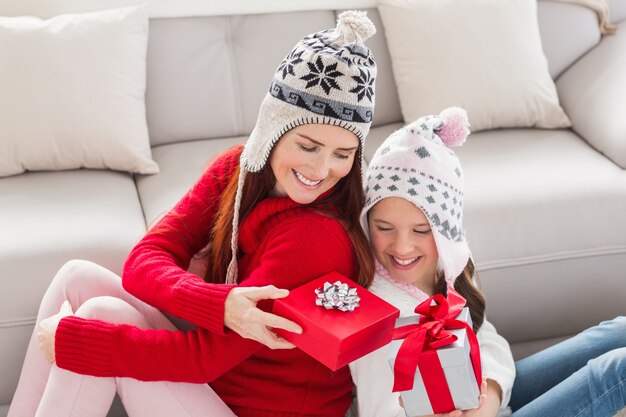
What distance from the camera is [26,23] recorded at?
2217 mm

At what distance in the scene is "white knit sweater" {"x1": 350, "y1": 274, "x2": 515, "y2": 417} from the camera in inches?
59.4

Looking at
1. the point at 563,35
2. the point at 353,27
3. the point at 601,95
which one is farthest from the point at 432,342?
the point at 563,35

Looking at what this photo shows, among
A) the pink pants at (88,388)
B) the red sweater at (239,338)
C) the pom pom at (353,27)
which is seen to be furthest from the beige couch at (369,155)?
the pom pom at (353,27)

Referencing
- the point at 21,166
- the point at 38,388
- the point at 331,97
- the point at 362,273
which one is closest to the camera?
the point at 331,97

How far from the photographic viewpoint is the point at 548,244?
2.05 metres

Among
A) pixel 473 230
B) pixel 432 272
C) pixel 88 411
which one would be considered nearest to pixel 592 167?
pixel 473 230

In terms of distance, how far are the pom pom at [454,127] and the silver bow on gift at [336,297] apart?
41 cm

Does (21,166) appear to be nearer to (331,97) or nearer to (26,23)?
(26,23)

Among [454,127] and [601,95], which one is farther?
[601,95]

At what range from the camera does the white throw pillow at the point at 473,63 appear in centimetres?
240

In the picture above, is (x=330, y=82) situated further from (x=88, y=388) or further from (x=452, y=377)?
(x=88, y=388)

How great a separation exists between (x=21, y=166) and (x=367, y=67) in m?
1.16

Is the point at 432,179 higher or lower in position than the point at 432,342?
higher

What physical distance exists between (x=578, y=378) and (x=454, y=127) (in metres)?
0.55
